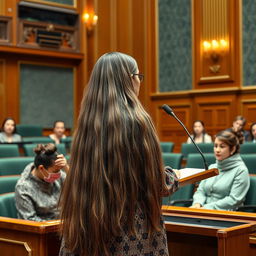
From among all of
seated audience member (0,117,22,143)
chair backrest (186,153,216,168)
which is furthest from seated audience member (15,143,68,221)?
seated audience member (0,117,22,143)

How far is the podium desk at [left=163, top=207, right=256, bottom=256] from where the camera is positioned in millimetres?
2082

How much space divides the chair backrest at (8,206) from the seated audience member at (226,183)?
3.71 feet

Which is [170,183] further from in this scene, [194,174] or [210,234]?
[210,234]

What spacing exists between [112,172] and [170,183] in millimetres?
194

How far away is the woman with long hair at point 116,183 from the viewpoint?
1.53m

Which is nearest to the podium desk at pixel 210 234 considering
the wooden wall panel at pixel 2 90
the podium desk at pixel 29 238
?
the podium desk at pixel 29 238

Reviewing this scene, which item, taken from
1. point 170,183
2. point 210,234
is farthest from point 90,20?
point 170,183

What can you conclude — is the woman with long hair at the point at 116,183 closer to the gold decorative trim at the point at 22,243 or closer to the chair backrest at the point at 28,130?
the gold decorative trim at the point at 22,243

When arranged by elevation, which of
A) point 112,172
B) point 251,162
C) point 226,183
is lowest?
point 226,183

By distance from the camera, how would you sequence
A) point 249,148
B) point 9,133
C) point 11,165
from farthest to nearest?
point 9,133 → point 249,148 → point 11,165

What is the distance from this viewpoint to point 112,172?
155cm

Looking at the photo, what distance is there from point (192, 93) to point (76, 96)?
252 cm

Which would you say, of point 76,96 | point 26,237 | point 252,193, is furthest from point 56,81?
point 26,237

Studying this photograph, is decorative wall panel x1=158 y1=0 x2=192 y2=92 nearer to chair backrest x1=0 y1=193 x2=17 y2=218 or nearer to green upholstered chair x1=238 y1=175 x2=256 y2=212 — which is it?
green upholstered chair x1=238 y1=175 x2=256 y2=212
